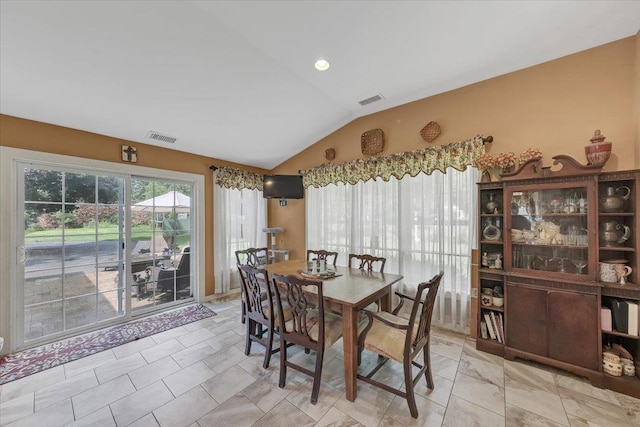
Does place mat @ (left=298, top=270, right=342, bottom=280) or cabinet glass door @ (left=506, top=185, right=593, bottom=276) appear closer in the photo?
cabinet glass door @ (left=506, top=185, right=593, bottom=276)

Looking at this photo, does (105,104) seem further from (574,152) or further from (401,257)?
(574,152)

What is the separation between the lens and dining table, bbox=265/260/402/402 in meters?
1.97

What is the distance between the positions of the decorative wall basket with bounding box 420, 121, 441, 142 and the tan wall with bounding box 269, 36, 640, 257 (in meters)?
0.07

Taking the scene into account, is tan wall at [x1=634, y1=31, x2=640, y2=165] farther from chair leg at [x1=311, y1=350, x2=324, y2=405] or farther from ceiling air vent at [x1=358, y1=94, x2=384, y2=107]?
chair leg at [x1=311, y1=350, x2=324, y2=405]

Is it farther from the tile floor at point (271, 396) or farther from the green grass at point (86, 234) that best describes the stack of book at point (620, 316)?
the green grass at point (86, 234)

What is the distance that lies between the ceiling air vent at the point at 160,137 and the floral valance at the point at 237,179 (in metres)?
A: 0.84

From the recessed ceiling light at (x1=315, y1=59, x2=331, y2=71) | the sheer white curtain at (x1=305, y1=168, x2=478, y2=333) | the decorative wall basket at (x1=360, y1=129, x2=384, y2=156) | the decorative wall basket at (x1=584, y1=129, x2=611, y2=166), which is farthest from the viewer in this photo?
the decorative wall basket at (x1=360, y1=129, x2=384, y2=156)

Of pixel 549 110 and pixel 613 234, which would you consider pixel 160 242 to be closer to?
pixel 549 110

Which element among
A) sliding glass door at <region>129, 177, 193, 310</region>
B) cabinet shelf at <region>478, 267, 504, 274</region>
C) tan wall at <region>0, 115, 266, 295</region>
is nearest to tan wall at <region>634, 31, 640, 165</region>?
cabinet shelf at <region>478, 267, 504, 274</region>

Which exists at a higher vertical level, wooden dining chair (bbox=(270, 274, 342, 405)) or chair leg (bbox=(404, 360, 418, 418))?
wooden dining chair (bbox=(270, 274, 342, 405))

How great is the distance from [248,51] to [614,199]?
3528 mm

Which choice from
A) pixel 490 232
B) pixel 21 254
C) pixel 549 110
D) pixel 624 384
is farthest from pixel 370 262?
pixel 21 254

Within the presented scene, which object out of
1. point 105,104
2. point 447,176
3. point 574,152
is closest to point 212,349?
point 105,104

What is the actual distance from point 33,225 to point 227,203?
227cm
